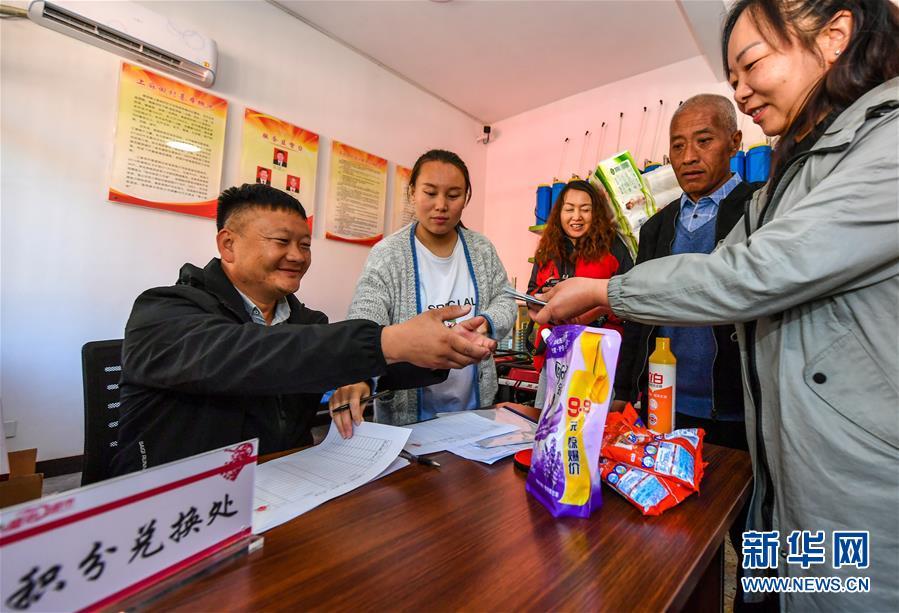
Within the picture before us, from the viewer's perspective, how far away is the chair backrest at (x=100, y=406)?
1.01 m

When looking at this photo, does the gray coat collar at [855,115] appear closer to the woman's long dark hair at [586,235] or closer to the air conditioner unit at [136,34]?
the woman's long dark hair at [586,235]

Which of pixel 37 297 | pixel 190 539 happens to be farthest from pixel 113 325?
pixel 190 539

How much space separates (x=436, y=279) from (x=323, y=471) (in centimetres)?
85

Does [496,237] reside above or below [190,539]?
above

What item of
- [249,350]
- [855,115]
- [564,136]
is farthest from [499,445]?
[564,136]

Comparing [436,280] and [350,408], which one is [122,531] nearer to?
[350,408]

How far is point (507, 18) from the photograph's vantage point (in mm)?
2705

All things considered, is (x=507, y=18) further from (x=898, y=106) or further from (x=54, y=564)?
(x=54, y=564)

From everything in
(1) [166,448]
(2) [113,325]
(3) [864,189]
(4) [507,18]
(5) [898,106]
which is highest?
(4) [507,18]

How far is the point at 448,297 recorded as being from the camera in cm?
146

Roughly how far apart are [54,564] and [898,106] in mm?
1116

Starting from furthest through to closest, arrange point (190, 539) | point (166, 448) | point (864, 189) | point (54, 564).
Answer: point (166, 448), point (864, 189), point (190, 539), point (54, 564)

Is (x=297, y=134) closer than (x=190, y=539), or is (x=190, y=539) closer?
(x=190, y=539)

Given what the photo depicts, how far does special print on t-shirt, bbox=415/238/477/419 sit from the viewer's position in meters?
1.37
